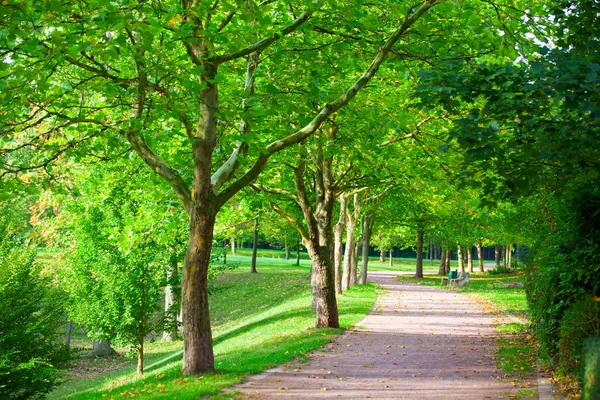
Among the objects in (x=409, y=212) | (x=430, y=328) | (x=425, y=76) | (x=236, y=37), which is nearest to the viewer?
(x=425, y=76)

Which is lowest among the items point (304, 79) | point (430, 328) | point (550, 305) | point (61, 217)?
point (430, 328)

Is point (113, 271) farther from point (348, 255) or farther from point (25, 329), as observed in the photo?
point (348, 255)

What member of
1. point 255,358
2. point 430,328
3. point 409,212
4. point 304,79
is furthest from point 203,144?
point 409,212

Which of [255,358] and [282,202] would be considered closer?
[255,358]

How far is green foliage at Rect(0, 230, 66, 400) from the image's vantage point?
11.1m

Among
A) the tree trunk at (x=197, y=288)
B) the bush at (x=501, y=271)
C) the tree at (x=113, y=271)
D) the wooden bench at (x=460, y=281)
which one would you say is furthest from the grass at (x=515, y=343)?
the bush at (x=501, y=271)

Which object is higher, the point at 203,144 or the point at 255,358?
the point at 203,144

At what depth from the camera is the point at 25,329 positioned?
38.2ft

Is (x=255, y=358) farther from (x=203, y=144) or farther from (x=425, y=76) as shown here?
(x=425, y=76)

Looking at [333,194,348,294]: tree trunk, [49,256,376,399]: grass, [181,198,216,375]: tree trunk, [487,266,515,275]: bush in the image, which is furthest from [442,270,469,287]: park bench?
[181,198,216,375]: tree trunk

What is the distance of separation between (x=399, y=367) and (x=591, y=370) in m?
5.82

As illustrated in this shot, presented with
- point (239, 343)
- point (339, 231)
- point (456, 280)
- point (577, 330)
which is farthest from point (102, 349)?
point (577, 330)

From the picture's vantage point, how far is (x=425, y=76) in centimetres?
639

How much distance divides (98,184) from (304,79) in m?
7.09
